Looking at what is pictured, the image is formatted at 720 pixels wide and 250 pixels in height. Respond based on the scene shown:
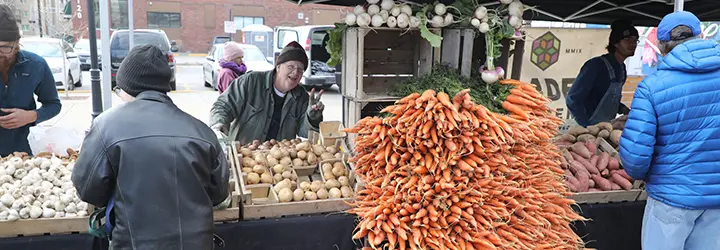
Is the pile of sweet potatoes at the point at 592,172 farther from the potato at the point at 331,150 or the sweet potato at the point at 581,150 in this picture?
the potato at the point at 331,150

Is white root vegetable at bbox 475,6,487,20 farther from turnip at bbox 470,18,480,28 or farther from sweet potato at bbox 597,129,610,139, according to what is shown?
sweet potato at bbox 597,129,610,139

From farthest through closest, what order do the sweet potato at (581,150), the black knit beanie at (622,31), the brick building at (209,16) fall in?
1. the brick building at (209,16)
2. the black knit beanie at (622,31)
3. the sweet potato at (581,150)

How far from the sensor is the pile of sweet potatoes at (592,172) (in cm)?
350

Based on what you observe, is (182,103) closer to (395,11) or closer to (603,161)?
(395,11)

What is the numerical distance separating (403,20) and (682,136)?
1.67 metres

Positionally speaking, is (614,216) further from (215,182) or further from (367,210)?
(215,182)

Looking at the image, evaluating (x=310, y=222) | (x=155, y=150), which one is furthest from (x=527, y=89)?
(x=155, y=150)

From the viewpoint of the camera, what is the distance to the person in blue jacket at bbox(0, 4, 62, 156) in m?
3.72

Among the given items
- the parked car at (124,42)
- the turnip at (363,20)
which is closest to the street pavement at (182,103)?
the parked car at (124,42)

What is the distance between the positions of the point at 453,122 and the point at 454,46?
0.90 meters

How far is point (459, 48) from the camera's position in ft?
10.9

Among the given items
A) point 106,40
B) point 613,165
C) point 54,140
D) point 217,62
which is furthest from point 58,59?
point 613,165

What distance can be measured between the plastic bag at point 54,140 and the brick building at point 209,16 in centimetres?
3054

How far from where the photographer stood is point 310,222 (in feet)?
9.63
